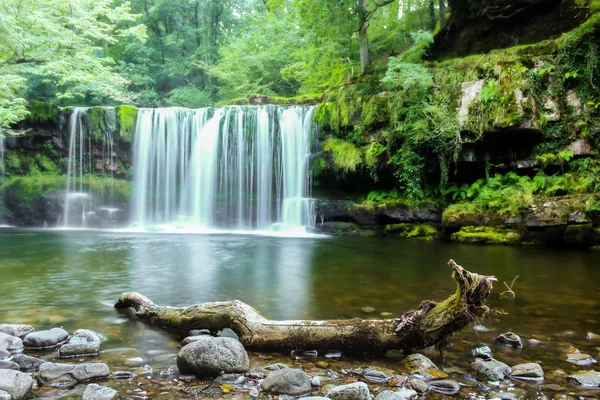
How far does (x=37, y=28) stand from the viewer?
39.6 feet

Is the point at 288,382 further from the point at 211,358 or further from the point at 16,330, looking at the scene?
the point at 16,330

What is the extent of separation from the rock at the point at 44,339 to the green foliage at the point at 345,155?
1212cm

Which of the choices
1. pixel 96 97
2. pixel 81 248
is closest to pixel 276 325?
pixel 81 248

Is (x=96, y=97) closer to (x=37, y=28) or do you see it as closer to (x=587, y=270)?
(x=37, y=28)

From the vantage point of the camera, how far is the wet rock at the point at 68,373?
2.64m

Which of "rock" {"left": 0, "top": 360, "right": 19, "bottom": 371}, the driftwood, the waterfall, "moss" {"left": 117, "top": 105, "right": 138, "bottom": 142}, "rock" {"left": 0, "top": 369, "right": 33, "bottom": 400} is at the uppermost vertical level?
"moss" {"left": 117, "top": 105, "right": 138, "bottom": 142}

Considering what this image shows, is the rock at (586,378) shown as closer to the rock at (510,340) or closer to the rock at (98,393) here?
the rock at (510,340)

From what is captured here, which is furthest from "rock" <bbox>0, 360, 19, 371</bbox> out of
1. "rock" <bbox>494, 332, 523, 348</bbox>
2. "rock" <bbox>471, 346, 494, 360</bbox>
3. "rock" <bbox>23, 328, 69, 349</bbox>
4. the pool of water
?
"rock" <bbox>494, 332, 523, 348</bbox>

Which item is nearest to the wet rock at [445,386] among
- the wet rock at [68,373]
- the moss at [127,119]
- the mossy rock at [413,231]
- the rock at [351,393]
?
the rock at [351,393]

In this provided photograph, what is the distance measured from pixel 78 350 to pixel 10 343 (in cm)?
60

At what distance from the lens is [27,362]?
9.53 feet

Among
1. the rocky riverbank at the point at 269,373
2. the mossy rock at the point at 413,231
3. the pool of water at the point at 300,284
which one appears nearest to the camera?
the rocky riverbank at the point at 269,373

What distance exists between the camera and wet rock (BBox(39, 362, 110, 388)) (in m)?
2.64

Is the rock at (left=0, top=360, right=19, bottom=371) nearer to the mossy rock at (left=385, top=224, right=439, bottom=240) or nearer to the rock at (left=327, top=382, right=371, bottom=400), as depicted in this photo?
the rock at (left=327, top=382, right=371, bottom=400)
